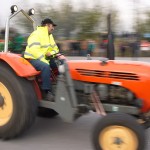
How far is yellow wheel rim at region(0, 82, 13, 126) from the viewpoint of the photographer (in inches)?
191

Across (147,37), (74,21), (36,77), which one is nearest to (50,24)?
(36,77)

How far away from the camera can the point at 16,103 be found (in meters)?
4.71

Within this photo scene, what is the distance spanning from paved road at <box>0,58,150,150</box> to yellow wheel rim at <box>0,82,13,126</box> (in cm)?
30

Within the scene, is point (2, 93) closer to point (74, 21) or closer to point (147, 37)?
point (147, 37)

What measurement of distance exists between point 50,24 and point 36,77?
0.78 m

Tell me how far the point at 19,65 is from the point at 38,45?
410 millimetres

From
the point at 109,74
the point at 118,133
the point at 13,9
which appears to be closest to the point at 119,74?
the point at 109,74

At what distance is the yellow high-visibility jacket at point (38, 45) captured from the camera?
16.1 feet

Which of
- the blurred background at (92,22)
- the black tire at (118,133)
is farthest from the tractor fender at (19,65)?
the blurred background at (92,22)

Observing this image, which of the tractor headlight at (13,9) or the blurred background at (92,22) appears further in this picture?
the blurred background at (92,22)

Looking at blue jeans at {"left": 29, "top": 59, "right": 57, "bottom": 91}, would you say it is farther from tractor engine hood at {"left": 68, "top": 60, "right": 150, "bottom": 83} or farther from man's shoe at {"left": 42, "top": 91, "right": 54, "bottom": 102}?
tractor engine hood at {"left": 68, "top": 60, "right": 150, "bottom": 83}

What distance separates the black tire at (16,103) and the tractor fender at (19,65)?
0.13 metres

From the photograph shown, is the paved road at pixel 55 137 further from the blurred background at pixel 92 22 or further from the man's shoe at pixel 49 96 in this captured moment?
the blurred background at pixel 92 22

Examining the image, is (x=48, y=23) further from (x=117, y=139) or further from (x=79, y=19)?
(x=79, y=19)
